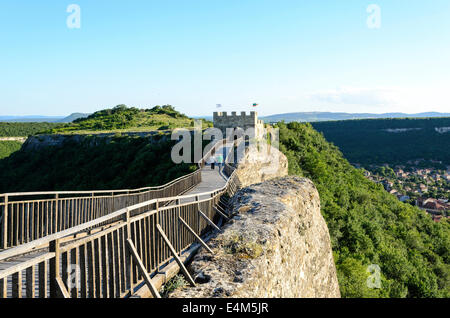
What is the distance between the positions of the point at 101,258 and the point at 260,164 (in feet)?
65.1

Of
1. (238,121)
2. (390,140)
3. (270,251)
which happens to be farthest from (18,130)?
(390,140)

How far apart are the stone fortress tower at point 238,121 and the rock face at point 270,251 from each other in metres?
24.7

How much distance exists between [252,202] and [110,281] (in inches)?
216

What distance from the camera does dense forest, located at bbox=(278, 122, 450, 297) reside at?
918 inches

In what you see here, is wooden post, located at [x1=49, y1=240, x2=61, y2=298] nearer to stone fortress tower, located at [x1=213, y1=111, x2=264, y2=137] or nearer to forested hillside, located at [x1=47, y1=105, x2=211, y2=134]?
stone fortress tower, located at [x1=213, y1=111, x2=264, y2=137]

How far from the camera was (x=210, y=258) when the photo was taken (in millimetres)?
5719

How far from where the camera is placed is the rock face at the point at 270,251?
5039mm

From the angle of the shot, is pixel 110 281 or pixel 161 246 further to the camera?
pixel 161 246

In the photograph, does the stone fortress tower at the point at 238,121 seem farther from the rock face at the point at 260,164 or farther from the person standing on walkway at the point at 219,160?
the person standing on walkway at the point at 219,160

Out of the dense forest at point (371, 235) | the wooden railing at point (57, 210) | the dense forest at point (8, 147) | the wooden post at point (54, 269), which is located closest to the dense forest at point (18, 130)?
the dense forest at point (8, 147)

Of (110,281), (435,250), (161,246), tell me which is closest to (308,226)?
(161,246)

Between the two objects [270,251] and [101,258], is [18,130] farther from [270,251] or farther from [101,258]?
[101,258]

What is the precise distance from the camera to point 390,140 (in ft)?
456
